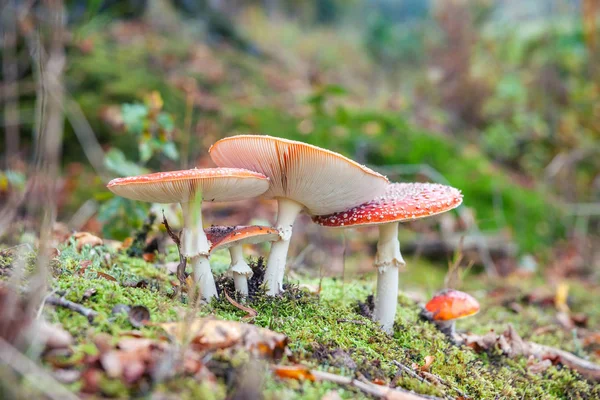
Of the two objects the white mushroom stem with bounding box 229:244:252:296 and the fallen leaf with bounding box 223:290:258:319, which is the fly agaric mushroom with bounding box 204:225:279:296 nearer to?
the white mushroom stem with bounding box 229:244:252:296

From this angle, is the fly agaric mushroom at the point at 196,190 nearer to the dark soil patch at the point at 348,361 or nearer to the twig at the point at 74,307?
the twig at the point at 74,307

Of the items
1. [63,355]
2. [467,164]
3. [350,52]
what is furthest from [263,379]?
[350,52]

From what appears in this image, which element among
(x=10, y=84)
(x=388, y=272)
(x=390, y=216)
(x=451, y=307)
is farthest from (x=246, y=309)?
(x=10, y=84)

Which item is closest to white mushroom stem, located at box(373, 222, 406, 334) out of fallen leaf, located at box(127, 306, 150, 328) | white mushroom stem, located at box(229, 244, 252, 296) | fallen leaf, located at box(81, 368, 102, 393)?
white mushroom stem, located at box(229, 244, 252, 296)

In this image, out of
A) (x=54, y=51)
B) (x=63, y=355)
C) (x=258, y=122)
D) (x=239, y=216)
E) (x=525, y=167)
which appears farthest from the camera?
(x=525, y=167)

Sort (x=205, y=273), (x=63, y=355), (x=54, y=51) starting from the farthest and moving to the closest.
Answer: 1. (x=205, y=273)
2. (x=54, y=51)
3. (x=63, y=355)

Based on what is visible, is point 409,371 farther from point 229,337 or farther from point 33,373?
point 33,373

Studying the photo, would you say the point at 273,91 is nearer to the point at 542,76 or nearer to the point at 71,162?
the point at 71,162
